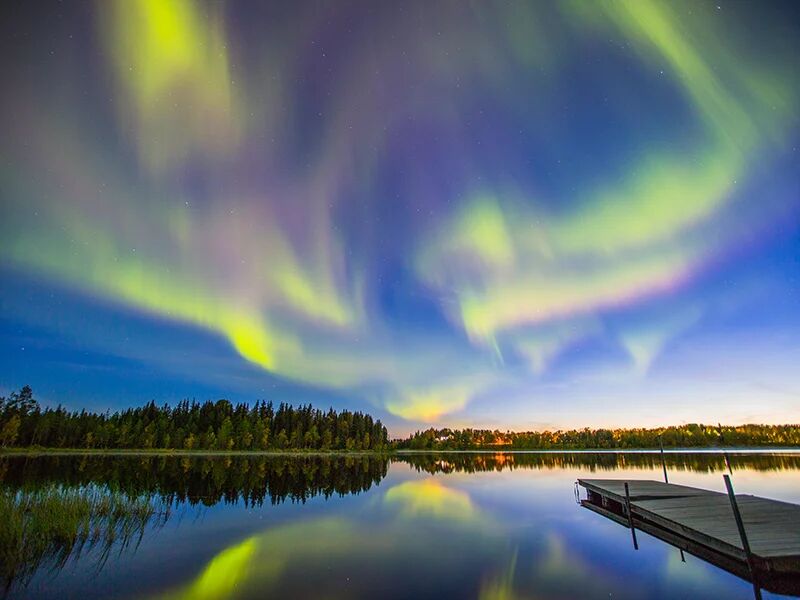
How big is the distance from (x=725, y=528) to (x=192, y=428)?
516 feet

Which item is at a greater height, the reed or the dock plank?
the dock plank

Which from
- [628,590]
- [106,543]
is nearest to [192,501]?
[106,543]

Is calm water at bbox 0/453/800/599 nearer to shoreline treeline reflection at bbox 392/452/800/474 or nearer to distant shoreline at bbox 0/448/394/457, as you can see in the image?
shoreline treeline reflection at bbox 392/452/800/474

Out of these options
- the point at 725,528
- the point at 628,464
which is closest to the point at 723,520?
the point at 725,528

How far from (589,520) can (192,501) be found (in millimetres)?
28912

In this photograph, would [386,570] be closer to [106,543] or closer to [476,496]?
[106,543]

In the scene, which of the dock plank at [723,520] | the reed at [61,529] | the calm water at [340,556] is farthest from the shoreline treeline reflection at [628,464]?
the reed at [61,529]

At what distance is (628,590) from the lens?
1516 cm

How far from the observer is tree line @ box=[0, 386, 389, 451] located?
391 ft

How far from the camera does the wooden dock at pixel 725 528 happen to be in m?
14.3

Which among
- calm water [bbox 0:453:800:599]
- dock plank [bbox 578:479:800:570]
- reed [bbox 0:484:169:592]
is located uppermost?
dock plank [bbox 578:479:800:570]

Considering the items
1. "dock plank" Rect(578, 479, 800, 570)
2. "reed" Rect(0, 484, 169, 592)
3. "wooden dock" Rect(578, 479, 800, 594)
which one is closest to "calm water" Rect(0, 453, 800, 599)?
"reed" Rect(0, 484, 169, 592)

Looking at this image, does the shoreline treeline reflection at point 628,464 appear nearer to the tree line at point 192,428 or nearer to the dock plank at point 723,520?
the dock plank at point 723,520

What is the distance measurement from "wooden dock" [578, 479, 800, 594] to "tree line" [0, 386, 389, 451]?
5100 inches
